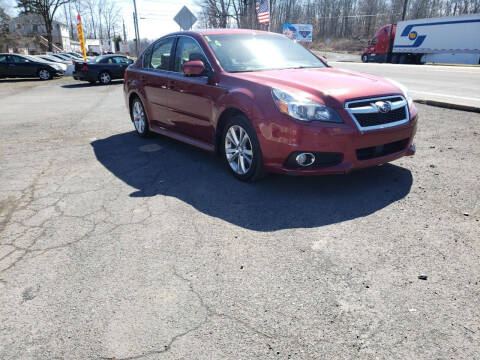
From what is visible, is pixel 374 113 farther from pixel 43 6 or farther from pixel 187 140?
pixel 43 6

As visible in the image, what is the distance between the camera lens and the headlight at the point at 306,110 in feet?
12.3

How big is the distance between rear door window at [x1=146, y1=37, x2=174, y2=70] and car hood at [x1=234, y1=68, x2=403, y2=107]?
5.74ft

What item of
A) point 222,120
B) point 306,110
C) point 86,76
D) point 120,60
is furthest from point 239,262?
point 120,60

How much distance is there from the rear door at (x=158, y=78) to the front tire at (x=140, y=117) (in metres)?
0.36

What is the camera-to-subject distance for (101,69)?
1916cm

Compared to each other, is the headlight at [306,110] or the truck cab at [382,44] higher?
the truck cab at [382,44]

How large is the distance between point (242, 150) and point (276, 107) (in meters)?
0.75

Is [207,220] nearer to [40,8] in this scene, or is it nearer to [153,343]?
[153,343]

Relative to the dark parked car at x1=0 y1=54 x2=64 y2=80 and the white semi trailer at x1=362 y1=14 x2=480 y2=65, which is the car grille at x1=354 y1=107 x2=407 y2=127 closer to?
the dark parked car at x1=0 y1=54 x2=64 y2=80

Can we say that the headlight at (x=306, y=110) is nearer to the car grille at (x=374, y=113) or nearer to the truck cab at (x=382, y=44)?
the car grille at (x=374, y=113)

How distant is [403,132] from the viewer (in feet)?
13.5

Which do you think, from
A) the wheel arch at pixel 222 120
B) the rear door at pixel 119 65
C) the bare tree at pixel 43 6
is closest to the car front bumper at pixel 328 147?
the wheel arch at pixel 222 120

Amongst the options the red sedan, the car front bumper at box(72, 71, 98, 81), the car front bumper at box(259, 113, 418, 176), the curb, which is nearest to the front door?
the red sedan

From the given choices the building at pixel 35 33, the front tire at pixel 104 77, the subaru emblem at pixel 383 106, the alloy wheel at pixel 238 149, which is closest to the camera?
the subaru emblem at pixel 383 106
